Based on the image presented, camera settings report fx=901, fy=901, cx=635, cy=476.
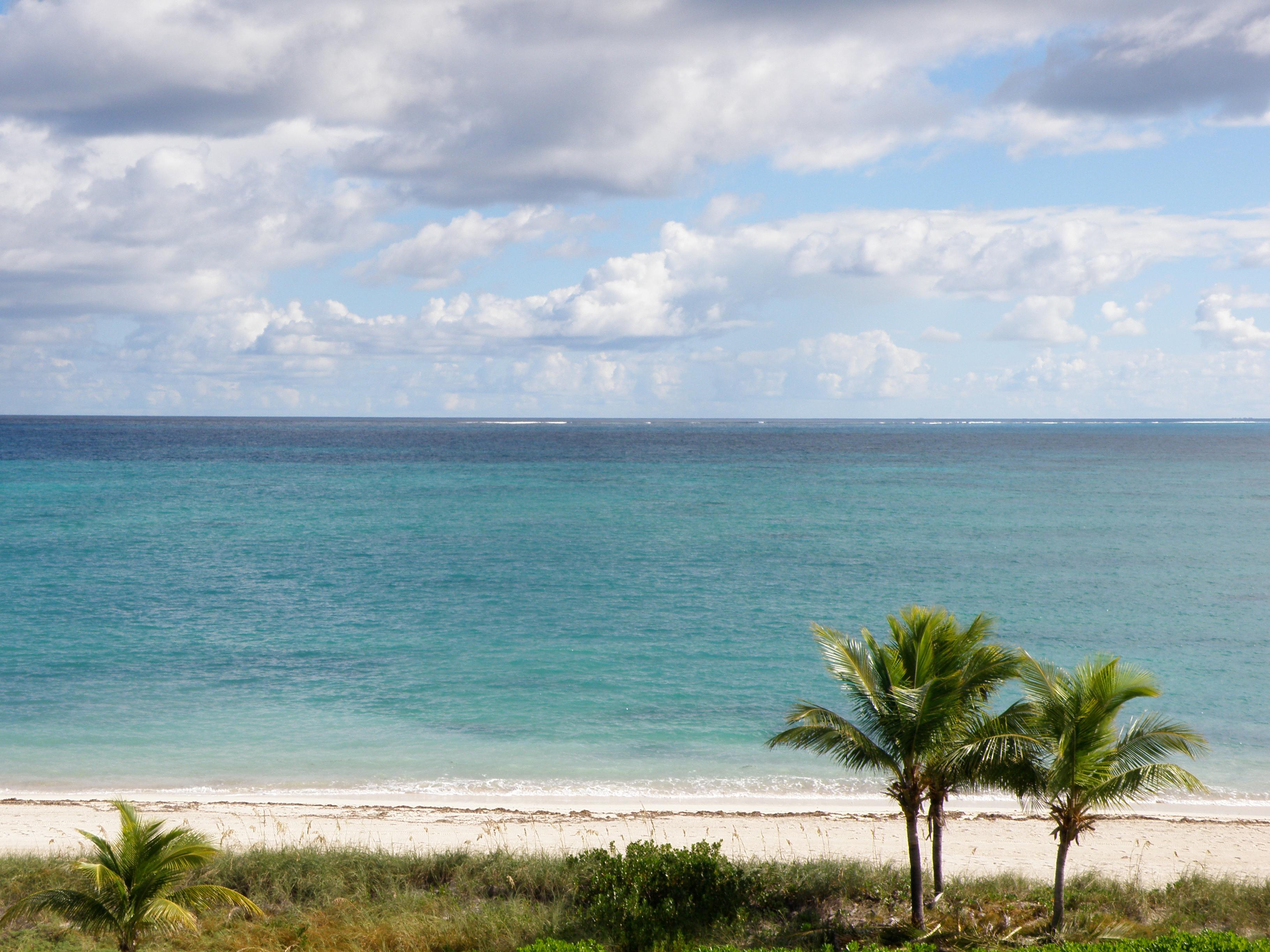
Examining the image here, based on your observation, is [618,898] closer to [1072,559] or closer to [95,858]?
[95,858]

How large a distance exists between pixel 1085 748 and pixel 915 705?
7.83 ft

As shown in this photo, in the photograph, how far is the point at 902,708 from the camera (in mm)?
12836

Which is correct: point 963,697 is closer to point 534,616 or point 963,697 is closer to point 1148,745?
point 1148,745

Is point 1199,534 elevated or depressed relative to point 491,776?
elevated

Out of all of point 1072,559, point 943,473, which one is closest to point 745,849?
point 1072,559

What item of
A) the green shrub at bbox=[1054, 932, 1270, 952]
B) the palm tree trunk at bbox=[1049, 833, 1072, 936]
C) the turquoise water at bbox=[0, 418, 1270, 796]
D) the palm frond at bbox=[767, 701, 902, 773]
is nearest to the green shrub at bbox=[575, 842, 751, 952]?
the palm frond at bbox=[767, 701, 902, 773]

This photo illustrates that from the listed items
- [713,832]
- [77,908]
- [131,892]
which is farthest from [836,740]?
[77,908]

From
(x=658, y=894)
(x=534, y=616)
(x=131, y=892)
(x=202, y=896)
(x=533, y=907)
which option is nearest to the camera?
→ (x=131, y=892)

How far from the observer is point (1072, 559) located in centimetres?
4831

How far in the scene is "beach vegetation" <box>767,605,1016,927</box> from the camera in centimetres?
1278

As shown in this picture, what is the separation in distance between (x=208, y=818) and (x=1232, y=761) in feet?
80.7

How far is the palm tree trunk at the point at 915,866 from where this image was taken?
12922 mm

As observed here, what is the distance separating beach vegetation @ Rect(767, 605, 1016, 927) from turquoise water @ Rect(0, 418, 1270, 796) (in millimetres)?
8777

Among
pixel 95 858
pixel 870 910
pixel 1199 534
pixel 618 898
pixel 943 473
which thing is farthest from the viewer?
pixel 943 473
